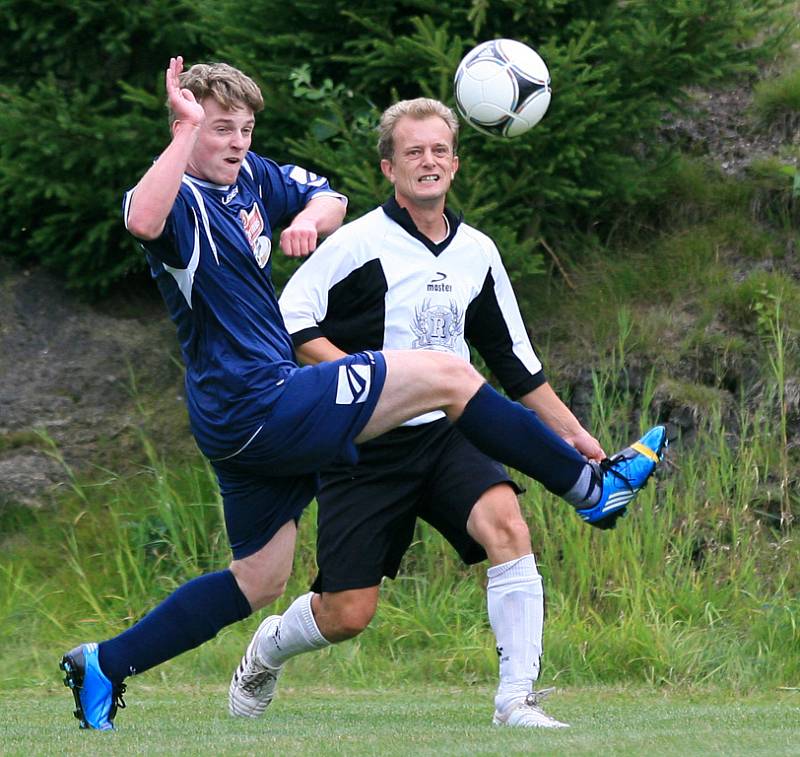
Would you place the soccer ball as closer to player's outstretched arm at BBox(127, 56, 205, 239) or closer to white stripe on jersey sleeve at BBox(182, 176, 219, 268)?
white stripe on jersey sleeve at BBox(182, 176, 219, 268)

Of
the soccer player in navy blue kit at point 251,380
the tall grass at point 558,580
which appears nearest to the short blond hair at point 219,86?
the soccer player in navy blue kit at point 251,380

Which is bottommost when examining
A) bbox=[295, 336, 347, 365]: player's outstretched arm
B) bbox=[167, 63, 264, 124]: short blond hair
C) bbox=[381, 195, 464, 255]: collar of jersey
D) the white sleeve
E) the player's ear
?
bbox=[295, 336, 347, 365]: player's outstretched arm

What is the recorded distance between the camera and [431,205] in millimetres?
5297

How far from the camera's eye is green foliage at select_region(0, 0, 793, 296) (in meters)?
7.93

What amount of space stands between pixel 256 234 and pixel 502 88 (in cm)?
215

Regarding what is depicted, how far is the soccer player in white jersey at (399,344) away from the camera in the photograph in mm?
5180

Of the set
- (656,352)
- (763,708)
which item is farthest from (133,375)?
(763,708)

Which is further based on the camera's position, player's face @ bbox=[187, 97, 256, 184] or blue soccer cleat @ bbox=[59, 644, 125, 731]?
blue soccer cleat @ bbox=[59, 644, 125, 731]

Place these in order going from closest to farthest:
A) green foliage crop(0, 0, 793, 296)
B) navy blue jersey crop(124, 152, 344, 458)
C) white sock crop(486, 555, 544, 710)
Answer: navy blue jersey crop(124, 152, 344, 458) < white sock crop(486, 555, 544, 710) < green foliage crop(0, 0, 793, 296)

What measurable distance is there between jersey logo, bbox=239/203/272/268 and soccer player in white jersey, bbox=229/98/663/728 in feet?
1.68

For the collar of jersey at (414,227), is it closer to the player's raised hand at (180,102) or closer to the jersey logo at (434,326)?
the jersey logo at (434,326)

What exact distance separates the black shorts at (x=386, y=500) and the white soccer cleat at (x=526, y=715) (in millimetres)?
644

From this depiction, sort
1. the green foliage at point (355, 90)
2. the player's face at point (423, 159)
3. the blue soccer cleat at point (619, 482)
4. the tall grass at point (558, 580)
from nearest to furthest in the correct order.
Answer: the blue soccer cleat at point (619, 482) → the player's face at point (423, 159) → the tall grass at point (558, 580) → the green foliage at point (355, 90)

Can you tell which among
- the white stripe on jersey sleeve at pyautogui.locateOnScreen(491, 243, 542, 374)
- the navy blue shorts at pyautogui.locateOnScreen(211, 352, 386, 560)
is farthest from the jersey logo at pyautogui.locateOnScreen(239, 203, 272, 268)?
the white stripe on jersey sleeve at pyautogui.locateOnScreen(491, 243, 542, 374)
